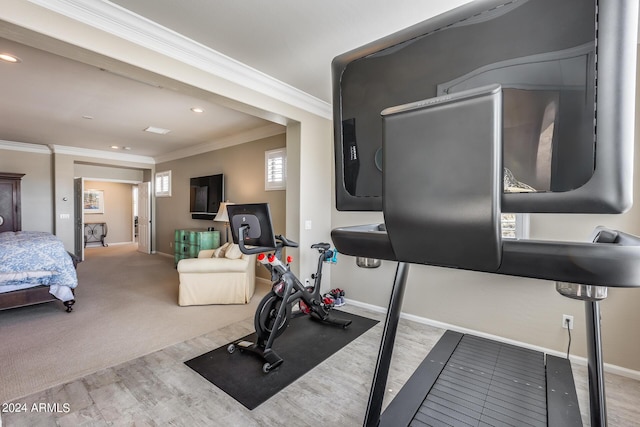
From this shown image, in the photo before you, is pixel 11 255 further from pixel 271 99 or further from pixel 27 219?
pixel 27 219

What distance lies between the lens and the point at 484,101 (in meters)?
0.50

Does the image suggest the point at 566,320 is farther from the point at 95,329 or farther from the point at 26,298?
the point at 26,298

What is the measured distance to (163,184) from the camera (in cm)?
777

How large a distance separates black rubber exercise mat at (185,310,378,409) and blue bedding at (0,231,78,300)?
248 cm

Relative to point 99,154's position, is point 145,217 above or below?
below

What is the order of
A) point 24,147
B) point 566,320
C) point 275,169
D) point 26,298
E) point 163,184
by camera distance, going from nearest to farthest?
point 566,320
point 26,298
point 275,169
point 24,147
point 163,184

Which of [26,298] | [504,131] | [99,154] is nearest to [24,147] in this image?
[99,154]

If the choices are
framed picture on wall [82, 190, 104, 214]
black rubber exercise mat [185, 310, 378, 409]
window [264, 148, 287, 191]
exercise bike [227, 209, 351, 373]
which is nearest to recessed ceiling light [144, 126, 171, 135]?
window [264, 148, 287, 191]

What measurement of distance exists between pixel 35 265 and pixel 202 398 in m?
3.08

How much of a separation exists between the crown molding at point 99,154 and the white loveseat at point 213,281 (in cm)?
507

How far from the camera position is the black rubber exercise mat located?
2168 millimetres

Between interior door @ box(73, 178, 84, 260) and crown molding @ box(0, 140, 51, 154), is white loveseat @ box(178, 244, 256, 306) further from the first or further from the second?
crown molding @ box(0, 140, 51, 154)

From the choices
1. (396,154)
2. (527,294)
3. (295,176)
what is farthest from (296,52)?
(527,294)

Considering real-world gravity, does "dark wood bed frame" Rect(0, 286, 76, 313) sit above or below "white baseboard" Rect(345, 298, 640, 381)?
above
